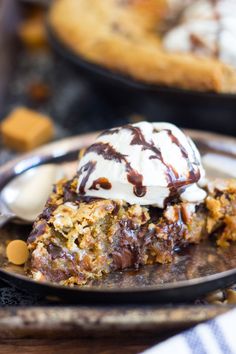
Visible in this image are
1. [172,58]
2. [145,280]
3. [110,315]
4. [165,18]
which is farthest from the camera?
[165,18]

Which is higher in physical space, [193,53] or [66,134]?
[193,53]

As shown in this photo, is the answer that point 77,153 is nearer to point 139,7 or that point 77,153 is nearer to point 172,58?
point 172,58

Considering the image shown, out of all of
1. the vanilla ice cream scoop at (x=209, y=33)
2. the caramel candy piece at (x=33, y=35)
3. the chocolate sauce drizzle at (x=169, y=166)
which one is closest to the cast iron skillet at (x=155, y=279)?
the chocolate sauce drizzle at (x=169, y=166)

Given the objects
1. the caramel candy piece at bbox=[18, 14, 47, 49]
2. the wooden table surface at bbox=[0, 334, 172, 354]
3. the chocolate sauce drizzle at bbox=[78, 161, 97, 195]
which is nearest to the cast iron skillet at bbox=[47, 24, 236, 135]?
the chocolate sauce drizzle at bbox=[78, 161, 97, 195]

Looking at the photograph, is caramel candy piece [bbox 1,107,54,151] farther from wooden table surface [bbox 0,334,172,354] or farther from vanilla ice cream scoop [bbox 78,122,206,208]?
wooden table surface [bbox 0,334,172,354]

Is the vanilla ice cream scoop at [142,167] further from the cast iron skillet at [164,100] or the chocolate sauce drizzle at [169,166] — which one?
the cast iron skillet at [164,100]

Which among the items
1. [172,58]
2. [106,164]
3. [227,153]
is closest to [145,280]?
[106,164]

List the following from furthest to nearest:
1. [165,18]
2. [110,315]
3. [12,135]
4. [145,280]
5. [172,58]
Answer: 1. [165,18]
2. [12,135]
3. [172,58]
4. [145,280]
5. [110,315]
